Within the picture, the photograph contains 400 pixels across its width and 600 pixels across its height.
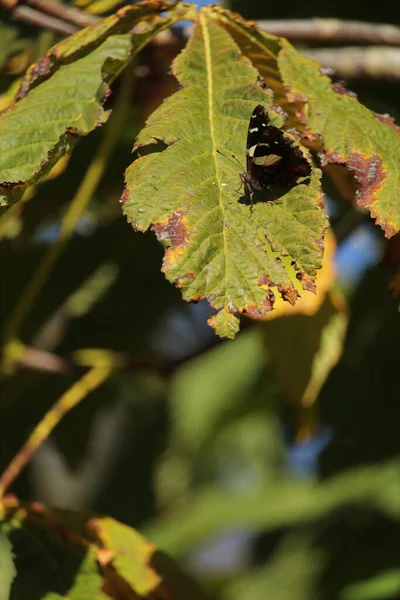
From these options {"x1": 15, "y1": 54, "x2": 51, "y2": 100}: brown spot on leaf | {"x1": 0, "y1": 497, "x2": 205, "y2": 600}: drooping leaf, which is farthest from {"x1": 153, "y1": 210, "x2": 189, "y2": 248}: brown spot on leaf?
{"x1": 0, "y1": 497, "x2": 205, "y2": 600}: drooping leaf

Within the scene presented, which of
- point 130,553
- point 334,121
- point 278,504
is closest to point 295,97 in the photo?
point 334,121

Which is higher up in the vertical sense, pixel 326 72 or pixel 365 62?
pixel 326 72

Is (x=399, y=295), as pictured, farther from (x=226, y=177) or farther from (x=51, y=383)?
(x=51, y=383)

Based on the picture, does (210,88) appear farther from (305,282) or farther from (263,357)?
(263,357)

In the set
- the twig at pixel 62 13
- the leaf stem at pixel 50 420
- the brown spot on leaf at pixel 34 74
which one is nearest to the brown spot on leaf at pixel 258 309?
the brown spot on leaf at pixel 34 74

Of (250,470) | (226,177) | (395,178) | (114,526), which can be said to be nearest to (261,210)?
(226,177)

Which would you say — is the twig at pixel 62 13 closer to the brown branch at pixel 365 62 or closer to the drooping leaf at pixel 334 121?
the drooping leaf at pixel 334 121
